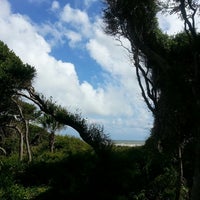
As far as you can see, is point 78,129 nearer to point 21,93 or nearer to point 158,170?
point 158,170

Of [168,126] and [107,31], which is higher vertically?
[107,31]

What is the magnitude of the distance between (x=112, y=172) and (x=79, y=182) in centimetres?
88

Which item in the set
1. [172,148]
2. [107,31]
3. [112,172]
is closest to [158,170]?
[172,148]

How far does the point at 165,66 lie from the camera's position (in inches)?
590

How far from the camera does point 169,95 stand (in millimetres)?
15133

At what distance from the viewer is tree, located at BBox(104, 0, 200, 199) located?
566 inches

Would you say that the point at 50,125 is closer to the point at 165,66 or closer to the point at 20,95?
the point at 20,95

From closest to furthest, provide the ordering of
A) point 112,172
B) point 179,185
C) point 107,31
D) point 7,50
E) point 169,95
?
point 112,172 < point 179,185 < point 169,95 < point 107,31 < point 7,50

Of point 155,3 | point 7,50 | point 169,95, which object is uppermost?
point 7,50

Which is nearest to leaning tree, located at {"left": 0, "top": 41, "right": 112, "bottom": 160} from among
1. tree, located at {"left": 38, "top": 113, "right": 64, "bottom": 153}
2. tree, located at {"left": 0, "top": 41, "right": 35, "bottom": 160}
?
tree, located at {"left": 0, "top": 41, "right": 35, "bottom": 160}

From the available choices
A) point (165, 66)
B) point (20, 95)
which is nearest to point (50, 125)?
point (20, 95)

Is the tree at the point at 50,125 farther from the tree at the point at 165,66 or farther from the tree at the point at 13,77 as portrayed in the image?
the tree at the point at 165,66

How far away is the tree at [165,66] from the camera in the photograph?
1438 cm

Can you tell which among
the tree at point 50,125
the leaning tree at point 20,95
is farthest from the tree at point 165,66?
the tree at point 50,125
